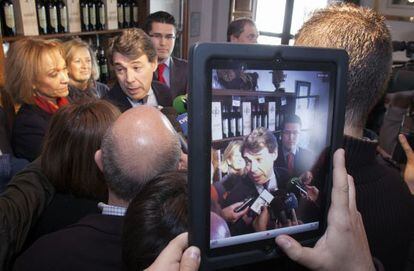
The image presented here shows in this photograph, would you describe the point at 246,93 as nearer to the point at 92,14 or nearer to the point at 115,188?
the point at 115,188

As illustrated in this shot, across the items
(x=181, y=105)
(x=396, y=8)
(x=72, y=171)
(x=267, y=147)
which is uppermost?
(x=396, y=8)

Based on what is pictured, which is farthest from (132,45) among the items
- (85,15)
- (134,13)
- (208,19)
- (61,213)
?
(208,19)

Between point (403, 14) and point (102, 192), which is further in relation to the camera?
point (403, 14)

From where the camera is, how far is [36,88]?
2.01 meters

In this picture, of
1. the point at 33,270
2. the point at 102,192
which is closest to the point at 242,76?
the point at 33,270

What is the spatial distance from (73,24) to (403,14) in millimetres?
3023

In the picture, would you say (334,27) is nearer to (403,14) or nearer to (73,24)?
(73,24)

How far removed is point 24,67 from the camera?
1.98 m

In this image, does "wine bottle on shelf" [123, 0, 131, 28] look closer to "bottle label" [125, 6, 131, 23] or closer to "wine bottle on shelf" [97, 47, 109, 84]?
"bottle label" [125, 6, 131, 23]

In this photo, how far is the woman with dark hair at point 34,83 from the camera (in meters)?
1.88

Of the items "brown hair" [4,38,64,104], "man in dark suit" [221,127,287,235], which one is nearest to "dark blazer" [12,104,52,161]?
"brown hair" [4,38,64,104]

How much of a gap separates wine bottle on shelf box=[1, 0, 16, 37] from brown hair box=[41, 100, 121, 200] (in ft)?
4.22

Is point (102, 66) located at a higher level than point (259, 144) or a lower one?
lower

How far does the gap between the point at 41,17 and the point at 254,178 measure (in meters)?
2.38
